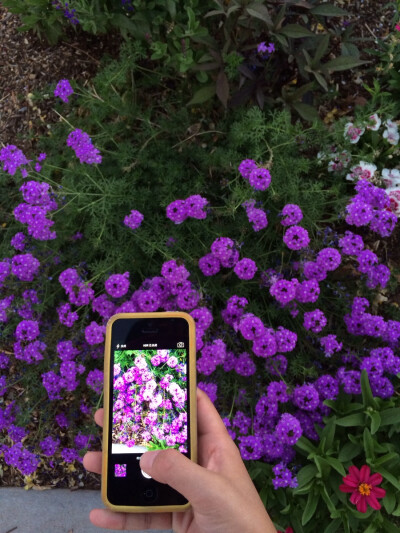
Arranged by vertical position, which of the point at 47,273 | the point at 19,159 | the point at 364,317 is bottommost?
the point at 364,317

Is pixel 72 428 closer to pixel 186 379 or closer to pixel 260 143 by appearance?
pixel 186 379

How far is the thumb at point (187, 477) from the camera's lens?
4.98 feet

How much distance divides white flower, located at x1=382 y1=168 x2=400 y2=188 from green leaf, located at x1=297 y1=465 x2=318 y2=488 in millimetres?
1814

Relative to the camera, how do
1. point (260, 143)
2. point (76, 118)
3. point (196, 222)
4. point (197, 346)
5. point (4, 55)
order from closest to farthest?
point (197, 346)
point (196, 222)
point (260, 143)
point (76, 118)
point (4, 55)

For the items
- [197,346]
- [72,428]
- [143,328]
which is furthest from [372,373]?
[72,428]

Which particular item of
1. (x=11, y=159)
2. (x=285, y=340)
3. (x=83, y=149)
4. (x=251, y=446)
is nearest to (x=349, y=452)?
→ (x=251, y=446)

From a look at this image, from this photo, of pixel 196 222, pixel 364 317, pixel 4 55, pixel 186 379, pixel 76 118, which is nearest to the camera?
pixel 186 379

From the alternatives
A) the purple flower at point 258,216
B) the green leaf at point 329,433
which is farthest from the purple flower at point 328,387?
the purple flower at point 258,216

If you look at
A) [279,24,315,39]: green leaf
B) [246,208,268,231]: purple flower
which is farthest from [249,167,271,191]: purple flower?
[279,24,315,39]: green leaf

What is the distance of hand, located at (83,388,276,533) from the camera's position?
1.53 meters

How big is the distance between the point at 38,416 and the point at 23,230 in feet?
4.27

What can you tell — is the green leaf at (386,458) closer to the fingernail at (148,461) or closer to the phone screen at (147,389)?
the phone screen at (147,389)

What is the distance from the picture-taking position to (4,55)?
358 centimetres

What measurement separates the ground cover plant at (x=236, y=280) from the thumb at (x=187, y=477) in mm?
314
